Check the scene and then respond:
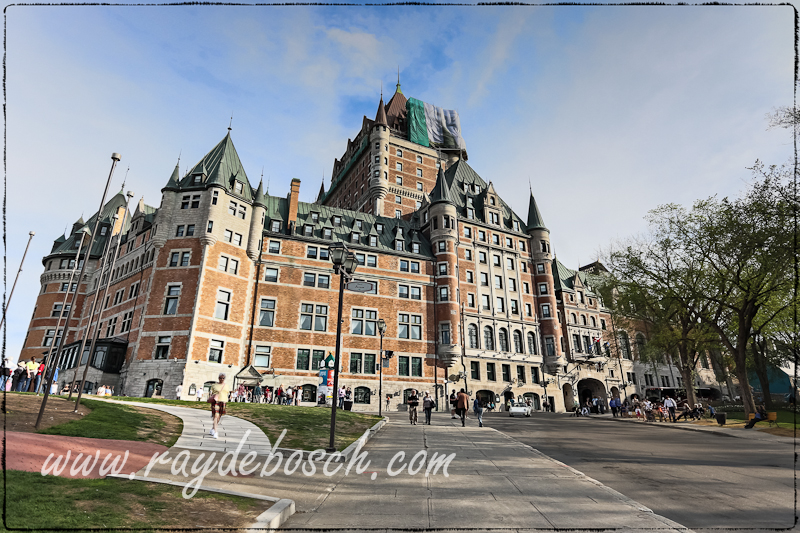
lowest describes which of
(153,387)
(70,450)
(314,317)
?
(70,450)

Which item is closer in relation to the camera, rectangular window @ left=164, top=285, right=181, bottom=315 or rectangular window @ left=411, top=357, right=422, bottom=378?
rectangular window @ left=164, top=285, right=181, bottom=315

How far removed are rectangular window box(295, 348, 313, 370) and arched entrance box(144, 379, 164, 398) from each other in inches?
448

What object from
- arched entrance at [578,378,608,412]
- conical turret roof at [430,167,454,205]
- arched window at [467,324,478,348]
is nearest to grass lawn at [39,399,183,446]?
arched window at [467,324,478,348]

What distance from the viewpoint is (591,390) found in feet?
205

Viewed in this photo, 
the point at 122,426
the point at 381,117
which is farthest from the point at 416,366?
the point at 381,117

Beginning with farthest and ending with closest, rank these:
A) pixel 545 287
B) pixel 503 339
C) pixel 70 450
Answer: pixel 545 287 < pixel 503 339 < pixel 70 450

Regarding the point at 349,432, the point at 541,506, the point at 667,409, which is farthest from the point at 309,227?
the point at 541,506

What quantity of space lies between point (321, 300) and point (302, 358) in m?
6.14

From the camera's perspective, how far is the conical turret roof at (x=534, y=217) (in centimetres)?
5809

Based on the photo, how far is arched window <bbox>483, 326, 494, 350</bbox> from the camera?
4925 centimetres

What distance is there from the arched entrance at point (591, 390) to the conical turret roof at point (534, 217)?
2312 centimetres

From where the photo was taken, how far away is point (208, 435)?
13141 millimetres

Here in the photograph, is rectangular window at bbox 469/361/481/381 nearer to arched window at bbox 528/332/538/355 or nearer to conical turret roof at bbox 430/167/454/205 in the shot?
arched window at bbox 528/332/538/355

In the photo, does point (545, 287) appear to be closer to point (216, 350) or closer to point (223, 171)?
point (216, 350)
